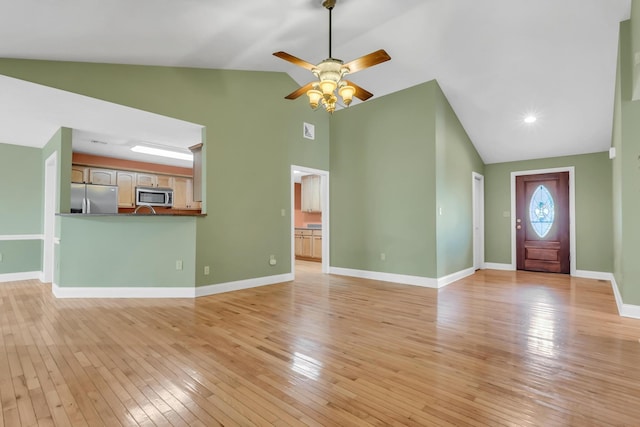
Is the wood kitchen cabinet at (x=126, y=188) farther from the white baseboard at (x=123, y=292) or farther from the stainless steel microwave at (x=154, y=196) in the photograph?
the white baseboard at (x=123, y=292)

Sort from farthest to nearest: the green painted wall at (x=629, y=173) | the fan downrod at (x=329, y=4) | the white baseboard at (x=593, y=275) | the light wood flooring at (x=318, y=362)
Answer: the white baseboard at (x=593, y=275) → the green painted wall at (x=629, y=173) → the fan downrod at (x=329, y=4) → the light wood flooring at (x=318, y=362)

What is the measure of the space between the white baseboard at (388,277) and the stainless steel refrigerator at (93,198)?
438 centimetres

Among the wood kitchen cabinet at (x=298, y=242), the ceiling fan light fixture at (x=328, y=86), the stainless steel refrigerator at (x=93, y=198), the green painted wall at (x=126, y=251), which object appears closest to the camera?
the ceiling fan light fixture at (x=328, y=86)

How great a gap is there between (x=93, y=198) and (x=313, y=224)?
18.2 ft

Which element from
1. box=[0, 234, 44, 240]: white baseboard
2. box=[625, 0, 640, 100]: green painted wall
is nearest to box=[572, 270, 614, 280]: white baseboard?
box=[625, 0, 640, 100]: green painted wall

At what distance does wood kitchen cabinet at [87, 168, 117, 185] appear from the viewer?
650 cm

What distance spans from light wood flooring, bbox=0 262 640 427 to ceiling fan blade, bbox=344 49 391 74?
2.57 m

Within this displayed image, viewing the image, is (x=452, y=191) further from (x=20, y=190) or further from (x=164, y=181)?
(x=20, y=190)

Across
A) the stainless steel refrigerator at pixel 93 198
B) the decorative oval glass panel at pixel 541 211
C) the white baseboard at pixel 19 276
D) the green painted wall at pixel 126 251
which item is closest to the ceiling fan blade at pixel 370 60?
the green painted wall at pixel 126 251

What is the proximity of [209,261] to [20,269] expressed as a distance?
13.0 feet

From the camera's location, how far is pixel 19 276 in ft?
18.9

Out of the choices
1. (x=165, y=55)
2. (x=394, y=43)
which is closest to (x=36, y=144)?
(x=165, y=55)

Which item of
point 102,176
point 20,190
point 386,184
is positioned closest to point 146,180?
point 102,176

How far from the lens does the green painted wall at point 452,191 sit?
5172mm
